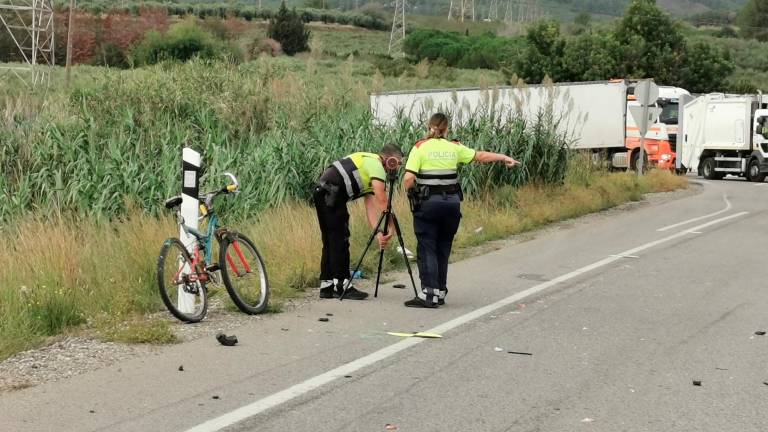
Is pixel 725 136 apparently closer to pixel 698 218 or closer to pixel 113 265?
pixel 698 218

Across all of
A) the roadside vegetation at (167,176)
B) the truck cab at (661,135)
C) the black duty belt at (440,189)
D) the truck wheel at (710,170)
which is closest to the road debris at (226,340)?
the roadside vegetation at (167,176)

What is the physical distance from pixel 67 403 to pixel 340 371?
70.8 inches

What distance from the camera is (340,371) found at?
7422mm

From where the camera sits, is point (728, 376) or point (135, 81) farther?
point (135, 81)

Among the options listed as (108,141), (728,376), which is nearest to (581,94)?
(108,141)

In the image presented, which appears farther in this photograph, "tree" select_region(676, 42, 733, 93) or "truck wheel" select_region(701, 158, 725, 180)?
"tree" select_region(676, 42, 733, 93)

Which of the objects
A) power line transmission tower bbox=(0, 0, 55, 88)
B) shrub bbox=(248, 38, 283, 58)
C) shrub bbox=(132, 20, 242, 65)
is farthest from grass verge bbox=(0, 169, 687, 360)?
shrub bbox=(132, 20, 242, 65)

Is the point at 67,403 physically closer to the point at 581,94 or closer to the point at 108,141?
the point at 108,141

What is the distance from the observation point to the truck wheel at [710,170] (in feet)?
127

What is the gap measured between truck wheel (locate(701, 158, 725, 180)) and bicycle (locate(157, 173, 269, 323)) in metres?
31.4

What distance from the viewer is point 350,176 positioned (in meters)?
10.4

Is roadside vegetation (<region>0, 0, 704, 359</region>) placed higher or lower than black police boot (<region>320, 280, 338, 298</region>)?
higher

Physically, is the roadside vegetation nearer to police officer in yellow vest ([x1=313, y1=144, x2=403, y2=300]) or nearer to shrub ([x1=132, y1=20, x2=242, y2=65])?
police officer in yellow vest ([x1=313, y1=144, x2=403, y2=300])

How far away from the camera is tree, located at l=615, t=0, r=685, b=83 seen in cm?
6188
